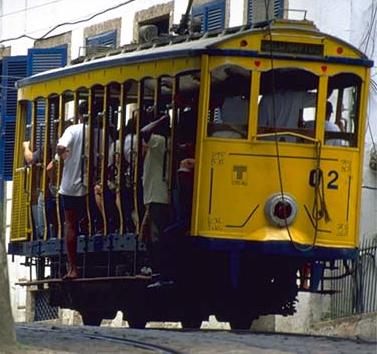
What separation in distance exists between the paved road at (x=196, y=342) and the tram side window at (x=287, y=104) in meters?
2.03

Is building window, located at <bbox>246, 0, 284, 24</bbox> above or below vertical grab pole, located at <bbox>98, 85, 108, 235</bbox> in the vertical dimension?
above

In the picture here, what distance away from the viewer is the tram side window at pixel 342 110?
1856 cm

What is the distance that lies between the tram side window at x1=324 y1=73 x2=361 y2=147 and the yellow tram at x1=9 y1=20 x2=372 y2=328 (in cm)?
1

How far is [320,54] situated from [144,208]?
2359mm

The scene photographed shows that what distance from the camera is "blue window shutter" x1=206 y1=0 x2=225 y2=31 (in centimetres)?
2584

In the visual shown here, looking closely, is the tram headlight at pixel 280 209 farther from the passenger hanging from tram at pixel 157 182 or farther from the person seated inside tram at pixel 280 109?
the passenger hanging from tram at pixel 157 182

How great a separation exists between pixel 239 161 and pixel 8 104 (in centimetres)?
1220

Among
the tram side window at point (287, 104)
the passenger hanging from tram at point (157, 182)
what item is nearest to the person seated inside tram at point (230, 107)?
the tram side window at point (287, 104)

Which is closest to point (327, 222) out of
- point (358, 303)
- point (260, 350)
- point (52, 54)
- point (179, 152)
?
point (179, 152)

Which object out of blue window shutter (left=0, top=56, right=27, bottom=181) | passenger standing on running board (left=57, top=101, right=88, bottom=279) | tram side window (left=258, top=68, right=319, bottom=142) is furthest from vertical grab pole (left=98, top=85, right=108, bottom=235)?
blue window shutter (left=0, top=56, right=27, bottom=181)

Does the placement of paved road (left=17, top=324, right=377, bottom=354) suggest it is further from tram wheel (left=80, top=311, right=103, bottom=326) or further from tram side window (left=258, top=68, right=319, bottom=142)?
tram wheel (left=80, top=311, right=103, bottom=326)

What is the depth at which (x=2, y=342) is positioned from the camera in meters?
13.9

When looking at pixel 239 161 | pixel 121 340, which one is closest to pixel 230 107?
pixel 239 161

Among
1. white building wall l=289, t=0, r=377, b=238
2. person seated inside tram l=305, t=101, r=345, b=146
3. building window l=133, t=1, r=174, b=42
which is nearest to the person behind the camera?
person seated inside tram l=305, t=101, r=345, b=146
